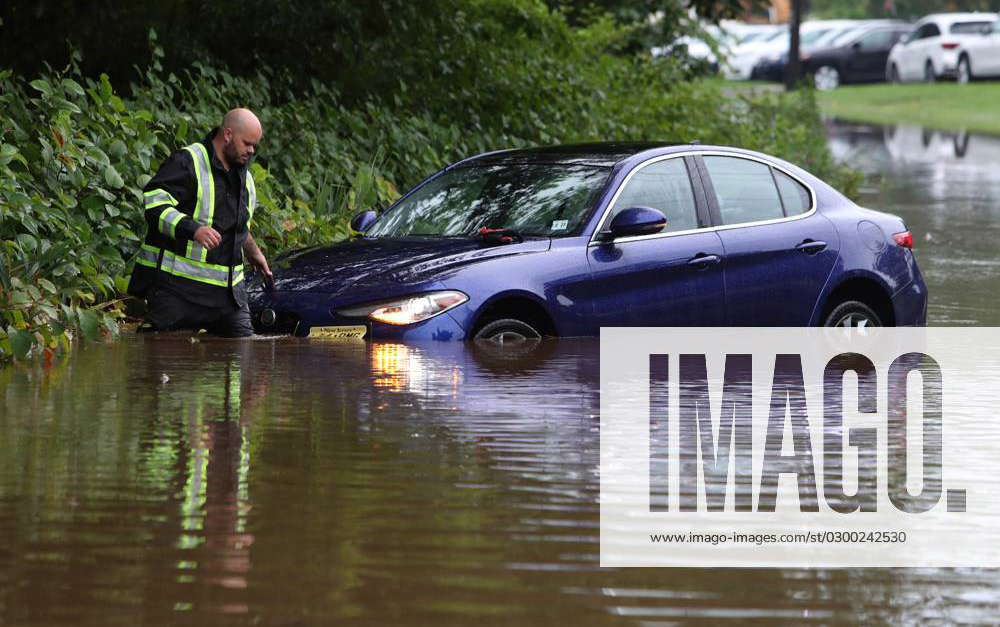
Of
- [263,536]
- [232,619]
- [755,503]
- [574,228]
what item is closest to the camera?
[232,619]

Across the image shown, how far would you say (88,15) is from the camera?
17.7 m

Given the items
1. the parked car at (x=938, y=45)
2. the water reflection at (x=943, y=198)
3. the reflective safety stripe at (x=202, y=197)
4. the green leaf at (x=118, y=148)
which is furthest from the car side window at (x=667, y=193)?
the parked car at (x=938, y=45)

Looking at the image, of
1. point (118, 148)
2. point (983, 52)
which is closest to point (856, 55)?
point (983, 52)

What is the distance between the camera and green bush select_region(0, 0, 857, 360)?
35.6ft

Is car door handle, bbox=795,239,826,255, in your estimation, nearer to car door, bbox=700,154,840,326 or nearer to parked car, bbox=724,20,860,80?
car door, bbox=700,154,840,326

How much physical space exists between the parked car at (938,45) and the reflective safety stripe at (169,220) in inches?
1649

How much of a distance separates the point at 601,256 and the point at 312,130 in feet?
24.1

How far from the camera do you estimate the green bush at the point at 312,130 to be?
10.9 m

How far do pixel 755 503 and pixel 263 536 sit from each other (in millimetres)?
1653

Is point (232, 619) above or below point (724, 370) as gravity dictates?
below

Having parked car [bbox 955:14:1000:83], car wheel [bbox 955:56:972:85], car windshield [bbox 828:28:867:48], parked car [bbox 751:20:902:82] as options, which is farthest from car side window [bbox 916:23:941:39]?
parked car [bbox 751:20:902:82]

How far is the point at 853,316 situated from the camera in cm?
1148

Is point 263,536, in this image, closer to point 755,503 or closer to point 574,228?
point 755,503

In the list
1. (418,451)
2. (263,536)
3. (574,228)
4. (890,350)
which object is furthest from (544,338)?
(263,536)
